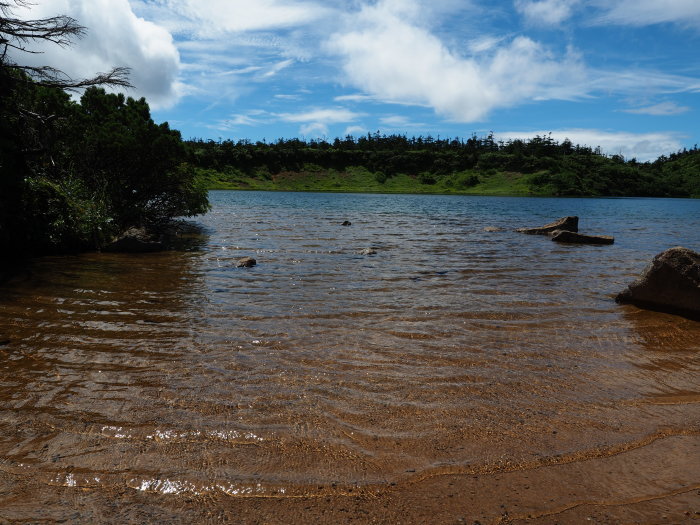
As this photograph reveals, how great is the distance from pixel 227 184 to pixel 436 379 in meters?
144

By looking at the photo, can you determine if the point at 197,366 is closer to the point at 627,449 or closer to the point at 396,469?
the point at 396,469

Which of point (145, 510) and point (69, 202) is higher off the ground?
point (69, 202)

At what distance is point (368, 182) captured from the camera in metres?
160

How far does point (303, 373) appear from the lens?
6914mm

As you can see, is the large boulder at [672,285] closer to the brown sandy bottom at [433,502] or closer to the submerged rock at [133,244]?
the brown sandy bottom at [433,502]

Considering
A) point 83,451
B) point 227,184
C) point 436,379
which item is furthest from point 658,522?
point 227,184

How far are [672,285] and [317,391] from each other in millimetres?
9434

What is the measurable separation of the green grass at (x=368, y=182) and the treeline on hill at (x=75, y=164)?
119945 mm

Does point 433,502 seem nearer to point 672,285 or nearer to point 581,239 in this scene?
point 672,285

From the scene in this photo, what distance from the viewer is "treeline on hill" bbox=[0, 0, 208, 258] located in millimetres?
16250

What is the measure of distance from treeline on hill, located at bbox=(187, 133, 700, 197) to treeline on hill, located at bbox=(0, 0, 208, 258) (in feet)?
390

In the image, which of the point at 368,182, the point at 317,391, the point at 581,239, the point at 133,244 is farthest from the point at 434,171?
the point at 317,391

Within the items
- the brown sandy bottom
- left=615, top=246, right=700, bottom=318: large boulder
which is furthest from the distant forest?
left=615, top=246, right=700, bottom=318: large boulder

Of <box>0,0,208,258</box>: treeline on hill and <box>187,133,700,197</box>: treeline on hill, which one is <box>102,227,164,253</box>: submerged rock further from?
<box>187,133,700,197</box>: treeline on hill
